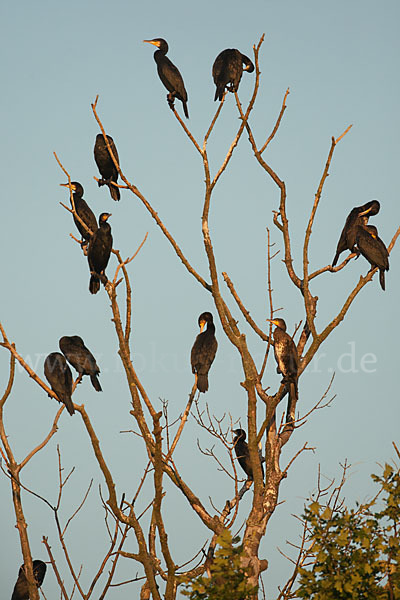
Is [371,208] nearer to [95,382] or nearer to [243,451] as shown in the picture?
[243,451]

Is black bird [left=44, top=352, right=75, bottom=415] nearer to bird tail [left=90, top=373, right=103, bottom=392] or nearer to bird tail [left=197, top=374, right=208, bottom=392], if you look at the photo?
bird tail [left=90, top=373, right=103, bottom=392]

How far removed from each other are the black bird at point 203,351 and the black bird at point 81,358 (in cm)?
85

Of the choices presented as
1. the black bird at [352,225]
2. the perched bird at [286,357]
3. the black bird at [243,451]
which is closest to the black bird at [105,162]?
the black bird at [352,225]

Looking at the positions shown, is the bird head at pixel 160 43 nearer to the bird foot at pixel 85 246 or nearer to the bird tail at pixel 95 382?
the bird foot at pixel 85 246

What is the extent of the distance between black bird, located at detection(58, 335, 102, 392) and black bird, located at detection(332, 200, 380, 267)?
7.76 ft

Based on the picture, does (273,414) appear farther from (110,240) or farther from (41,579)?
(41,579)

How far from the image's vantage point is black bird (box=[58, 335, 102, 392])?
6906 millimetres

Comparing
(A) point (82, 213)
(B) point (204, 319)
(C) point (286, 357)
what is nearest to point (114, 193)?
(A) point (82, 213)

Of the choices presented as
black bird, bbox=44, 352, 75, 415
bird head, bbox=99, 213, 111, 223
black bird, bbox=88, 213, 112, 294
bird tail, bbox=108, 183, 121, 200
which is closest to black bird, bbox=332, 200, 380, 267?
black bird, bbox=88, 213, 112, 294

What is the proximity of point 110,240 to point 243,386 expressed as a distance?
2.65 meters

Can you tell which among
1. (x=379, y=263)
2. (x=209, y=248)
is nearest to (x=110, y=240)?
(x=209, y=248)

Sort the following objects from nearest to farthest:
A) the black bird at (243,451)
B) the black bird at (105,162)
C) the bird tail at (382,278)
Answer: the bird tail at (382,278) < the black bird at (243,451) < the black bird at (105,162)

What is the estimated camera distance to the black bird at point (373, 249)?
292 inches

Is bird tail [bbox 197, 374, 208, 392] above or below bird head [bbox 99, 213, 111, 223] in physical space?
below
